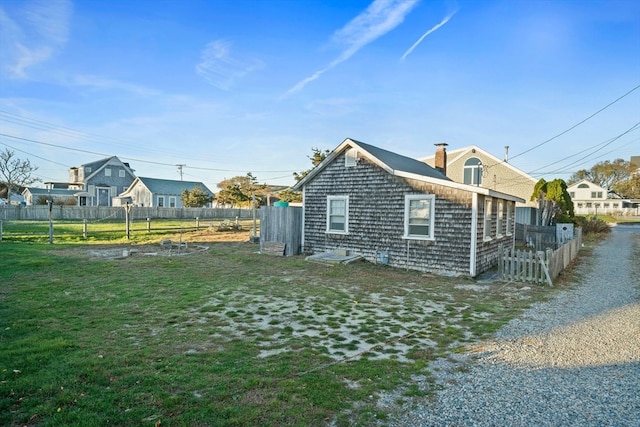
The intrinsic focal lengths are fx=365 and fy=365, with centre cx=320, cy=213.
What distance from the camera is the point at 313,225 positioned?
16.5 metres

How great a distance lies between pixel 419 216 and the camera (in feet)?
44.1

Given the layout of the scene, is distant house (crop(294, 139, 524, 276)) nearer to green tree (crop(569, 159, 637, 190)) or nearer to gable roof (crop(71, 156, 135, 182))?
gable roof (crop(71, 156, 135, 182))

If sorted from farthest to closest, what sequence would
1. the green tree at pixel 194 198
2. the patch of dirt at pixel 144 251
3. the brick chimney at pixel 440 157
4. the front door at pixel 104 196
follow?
1. the front door at pixel 104 196
2. the green tree at pixel 194 198
3. the brick chimney at pixel 440 157
4. the patch of dirt at pixel 144 251

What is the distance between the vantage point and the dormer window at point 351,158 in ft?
49.2

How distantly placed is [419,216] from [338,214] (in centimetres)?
362

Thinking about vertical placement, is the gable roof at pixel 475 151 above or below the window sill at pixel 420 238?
above

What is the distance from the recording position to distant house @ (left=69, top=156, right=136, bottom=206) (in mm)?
53562

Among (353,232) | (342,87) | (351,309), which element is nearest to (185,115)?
(342,87)

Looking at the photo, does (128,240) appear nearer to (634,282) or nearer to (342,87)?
(342,87)

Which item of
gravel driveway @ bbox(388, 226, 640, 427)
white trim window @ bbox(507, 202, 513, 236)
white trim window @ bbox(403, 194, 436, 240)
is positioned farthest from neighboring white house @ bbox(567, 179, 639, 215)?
gravel driveway @ bbox(388, 226, 640, 427)

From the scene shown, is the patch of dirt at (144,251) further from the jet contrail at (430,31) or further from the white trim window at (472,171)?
the white trim window at (472,171)

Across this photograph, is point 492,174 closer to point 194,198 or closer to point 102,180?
point 194,198

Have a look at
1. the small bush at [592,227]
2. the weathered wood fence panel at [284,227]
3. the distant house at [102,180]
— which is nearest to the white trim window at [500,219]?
the weathered wood fence panel at [284,227]

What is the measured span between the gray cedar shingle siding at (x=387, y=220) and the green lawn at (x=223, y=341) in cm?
143
